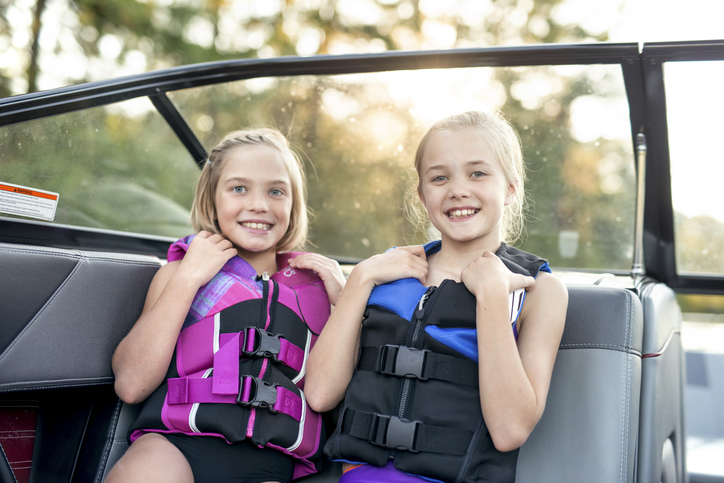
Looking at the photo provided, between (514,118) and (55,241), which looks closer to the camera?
(55,241)

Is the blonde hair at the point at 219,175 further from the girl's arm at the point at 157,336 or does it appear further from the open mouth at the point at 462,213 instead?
the open mouth at the point at 462,213

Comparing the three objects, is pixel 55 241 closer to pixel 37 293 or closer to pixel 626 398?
pixel 37 293

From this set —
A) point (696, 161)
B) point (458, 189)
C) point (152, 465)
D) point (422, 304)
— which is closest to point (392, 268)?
point (422, 304)

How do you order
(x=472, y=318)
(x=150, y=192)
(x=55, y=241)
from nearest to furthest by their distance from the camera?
1. (x=472, y=318)
2. (x=55, y=241)
3. (x=150, y=192)

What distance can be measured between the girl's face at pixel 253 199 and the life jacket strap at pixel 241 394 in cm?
43

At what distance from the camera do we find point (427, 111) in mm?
2043

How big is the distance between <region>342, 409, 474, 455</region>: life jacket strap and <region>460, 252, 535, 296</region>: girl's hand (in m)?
0.31

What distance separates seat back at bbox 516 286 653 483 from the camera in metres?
1.31

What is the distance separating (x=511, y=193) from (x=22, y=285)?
1.24m

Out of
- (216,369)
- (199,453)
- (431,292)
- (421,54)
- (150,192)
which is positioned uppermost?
(421,54)

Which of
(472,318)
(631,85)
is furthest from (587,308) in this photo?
(631,85)

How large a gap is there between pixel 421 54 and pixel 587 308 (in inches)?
40.3

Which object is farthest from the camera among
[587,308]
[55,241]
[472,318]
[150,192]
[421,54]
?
[150,192]

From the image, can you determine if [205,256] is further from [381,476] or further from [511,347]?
[511,347]
